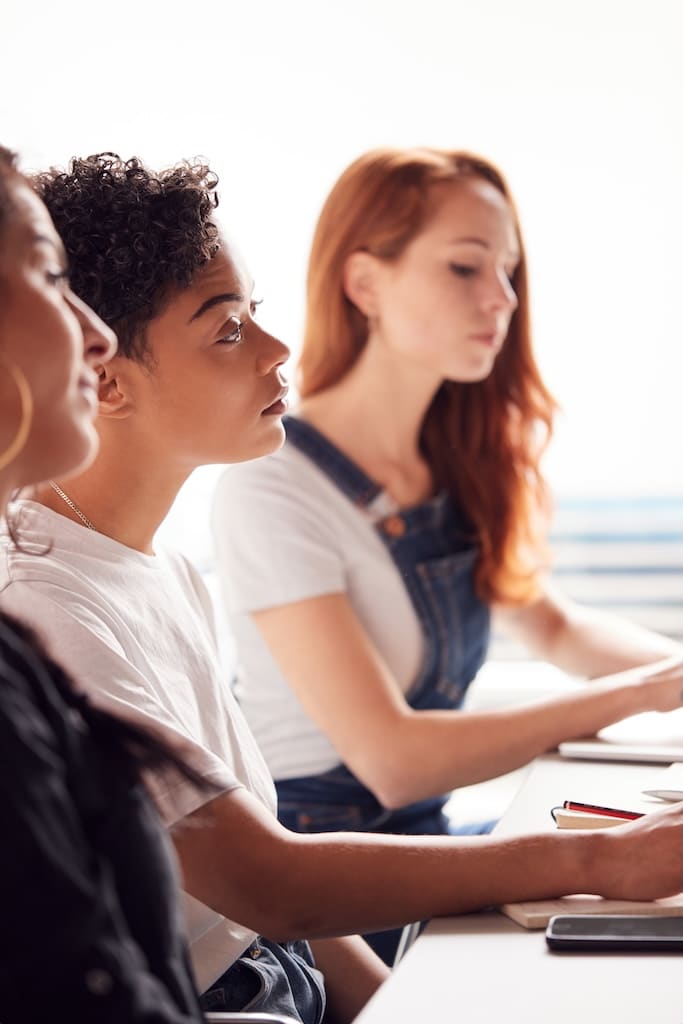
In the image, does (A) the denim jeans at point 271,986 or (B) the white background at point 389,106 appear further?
(B) the white background at point 389,106

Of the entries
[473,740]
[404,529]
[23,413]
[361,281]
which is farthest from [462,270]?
[23,413]

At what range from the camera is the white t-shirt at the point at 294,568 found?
1.75 m

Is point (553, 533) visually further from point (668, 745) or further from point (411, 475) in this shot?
point (668, 745)

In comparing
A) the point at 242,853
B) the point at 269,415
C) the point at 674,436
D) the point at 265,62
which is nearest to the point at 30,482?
the point at 242,853

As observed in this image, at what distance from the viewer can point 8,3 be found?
9.68 ft

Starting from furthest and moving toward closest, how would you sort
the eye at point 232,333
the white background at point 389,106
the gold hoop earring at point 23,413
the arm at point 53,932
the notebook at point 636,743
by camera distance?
the white background at point 389,106
the notebook at point 636,743
the eye at point 232,333
the gold hoop earring at point 23,413
the arm at point 53,932

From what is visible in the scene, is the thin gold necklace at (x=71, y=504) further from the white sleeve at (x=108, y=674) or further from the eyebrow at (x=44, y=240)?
the eyebrow at (x=44, y=240)

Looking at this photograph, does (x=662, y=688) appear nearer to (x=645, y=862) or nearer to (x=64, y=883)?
(x=645, y=862)

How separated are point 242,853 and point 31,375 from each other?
1.43 feet

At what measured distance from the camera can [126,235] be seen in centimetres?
116

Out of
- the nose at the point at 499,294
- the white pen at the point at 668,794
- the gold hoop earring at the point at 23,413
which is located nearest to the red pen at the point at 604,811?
the white pen at the point at 668,794

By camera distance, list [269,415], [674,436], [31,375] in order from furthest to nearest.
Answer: [674,436] → [269,415] → [31,375]

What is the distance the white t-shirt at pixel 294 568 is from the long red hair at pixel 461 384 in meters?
0.22

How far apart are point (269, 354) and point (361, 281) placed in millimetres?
777
